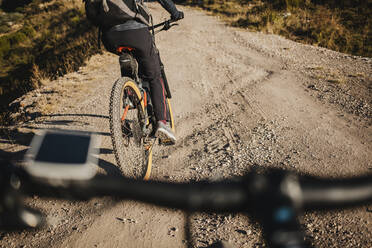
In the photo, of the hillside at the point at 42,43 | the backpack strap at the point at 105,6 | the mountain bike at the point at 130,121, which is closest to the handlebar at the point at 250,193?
the mountain bike at the point at 130,121

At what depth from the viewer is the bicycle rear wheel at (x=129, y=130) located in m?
2.01

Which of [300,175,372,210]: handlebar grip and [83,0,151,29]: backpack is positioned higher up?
→ [83,0,151,29]: backpack

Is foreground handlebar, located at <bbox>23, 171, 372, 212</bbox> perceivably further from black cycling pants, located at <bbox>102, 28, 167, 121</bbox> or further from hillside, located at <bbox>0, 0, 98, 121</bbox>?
hillside, located at <bbox>0, 0, 98, 121</bbox>

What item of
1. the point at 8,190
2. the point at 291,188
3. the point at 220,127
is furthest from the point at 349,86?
the point at 8,190

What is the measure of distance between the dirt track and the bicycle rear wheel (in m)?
0.29

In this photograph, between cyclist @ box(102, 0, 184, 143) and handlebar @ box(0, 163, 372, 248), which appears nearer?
handlebar @ box(0, 163, 372, 248)

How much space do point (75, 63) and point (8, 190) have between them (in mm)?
7138

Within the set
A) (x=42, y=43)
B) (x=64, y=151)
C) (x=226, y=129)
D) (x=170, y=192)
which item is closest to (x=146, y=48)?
(x=64, y=151)

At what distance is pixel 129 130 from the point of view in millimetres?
2291

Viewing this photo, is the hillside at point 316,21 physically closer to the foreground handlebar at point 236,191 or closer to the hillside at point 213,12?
the hillside at point 213,12

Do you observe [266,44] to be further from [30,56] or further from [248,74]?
[30,56]

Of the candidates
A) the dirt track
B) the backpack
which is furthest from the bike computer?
the backpack

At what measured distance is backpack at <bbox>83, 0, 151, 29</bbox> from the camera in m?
1.98

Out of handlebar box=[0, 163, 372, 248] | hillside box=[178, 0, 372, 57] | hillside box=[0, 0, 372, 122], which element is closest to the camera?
handlebar box=[0, 163, 372, 248]
